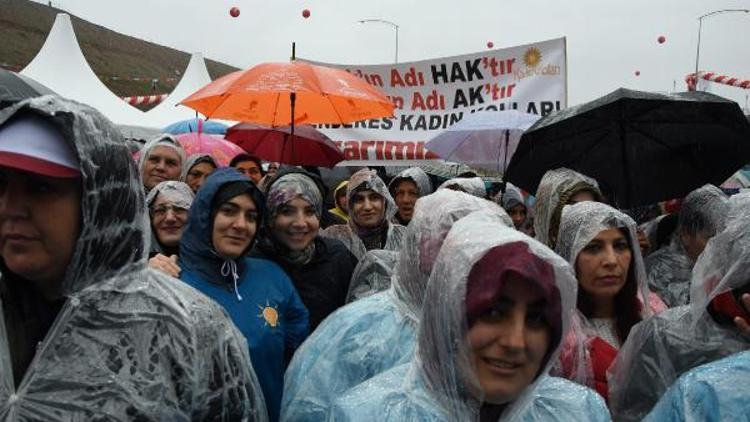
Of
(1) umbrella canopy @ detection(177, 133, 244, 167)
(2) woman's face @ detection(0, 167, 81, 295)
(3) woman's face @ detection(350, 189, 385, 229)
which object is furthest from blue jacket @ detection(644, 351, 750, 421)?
(1) umbrella canopy @ detection(177, 133, 244, 167)

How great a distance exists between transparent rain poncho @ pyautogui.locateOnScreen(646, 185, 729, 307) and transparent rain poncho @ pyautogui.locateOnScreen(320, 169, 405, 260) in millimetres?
1385

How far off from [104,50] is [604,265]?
70918 millimetres

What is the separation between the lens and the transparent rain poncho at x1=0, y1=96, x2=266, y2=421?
1179mm

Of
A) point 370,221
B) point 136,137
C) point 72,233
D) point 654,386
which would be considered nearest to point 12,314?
point 72,233

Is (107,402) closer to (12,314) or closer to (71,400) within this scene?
(71,400)

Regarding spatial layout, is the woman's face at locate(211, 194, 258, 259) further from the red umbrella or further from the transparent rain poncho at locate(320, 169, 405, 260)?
the red umbrella

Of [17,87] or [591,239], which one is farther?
[17,87]

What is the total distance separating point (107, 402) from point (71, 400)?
6cm

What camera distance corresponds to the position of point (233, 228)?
258cm

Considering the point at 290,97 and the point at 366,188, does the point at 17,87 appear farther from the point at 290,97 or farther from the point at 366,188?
the point at 290,97

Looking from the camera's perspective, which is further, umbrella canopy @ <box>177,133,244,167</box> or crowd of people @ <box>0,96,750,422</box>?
umbrella canopy @ <box>177,133,244,167</box>

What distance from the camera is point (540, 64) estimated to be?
6.16 meters

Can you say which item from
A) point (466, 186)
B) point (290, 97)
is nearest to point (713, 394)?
point (466, 186)

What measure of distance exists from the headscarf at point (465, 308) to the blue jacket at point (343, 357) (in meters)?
0.58
